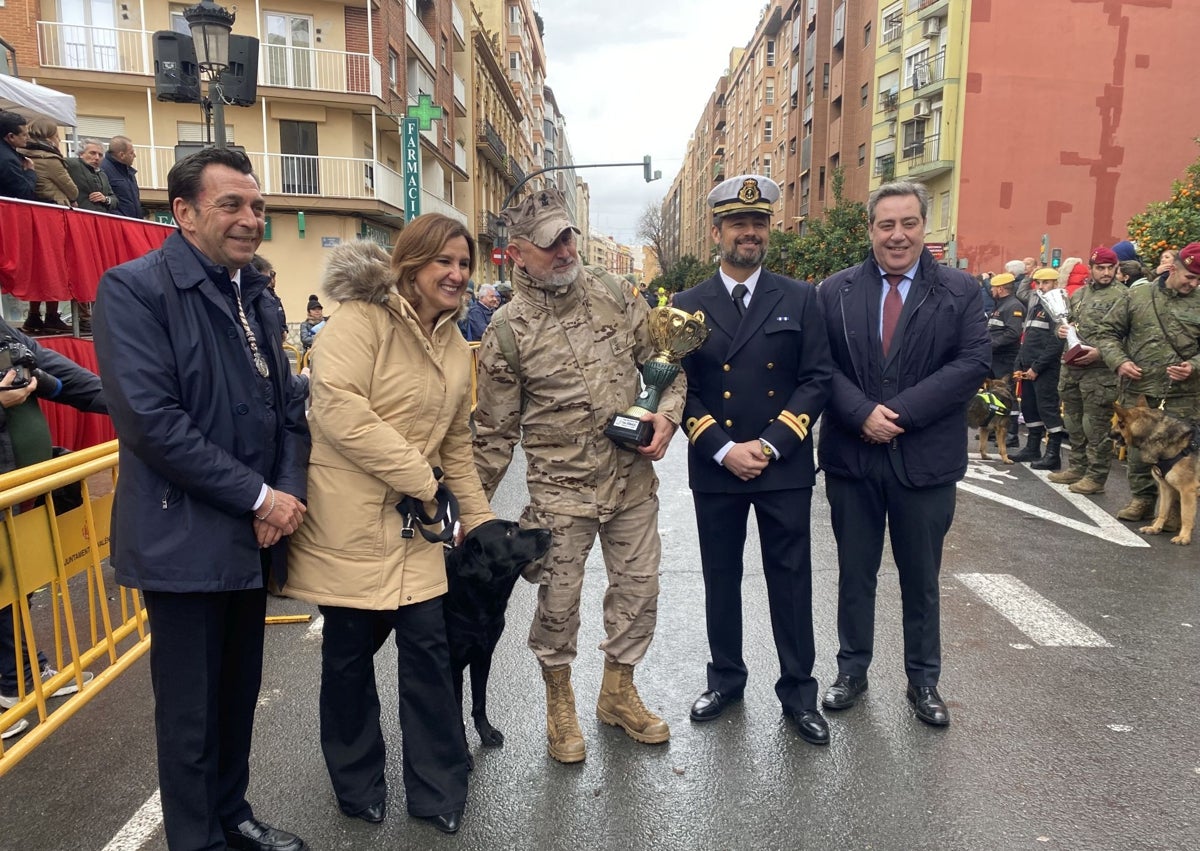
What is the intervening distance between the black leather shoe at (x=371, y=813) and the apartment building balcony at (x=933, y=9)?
1394 inches

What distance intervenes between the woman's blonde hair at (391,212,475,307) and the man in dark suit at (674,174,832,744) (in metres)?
1.16

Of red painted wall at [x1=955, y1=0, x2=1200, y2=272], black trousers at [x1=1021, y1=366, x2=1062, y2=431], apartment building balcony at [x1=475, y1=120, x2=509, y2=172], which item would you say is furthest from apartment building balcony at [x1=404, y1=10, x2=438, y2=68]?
black trousers at [x1=1021, y1=366, x2=1062, y2=431]

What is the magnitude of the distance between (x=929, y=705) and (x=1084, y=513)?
474 cm

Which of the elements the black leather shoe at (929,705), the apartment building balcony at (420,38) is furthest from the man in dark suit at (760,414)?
the apartment building balcony at (420,38)

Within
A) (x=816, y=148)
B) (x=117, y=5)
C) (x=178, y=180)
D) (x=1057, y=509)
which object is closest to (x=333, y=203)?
(x=117, y=5)

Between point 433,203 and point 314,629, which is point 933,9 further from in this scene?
point 314,629

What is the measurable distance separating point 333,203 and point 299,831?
26312 mm

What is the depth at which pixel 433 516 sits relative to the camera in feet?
9.18

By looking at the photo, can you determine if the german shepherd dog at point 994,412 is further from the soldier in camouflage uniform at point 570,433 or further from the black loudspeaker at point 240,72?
the black loudspeaker at point 240,72

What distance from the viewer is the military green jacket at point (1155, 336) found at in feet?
21.2

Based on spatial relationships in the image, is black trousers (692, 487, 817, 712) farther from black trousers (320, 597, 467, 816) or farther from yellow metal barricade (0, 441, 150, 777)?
yellow metal barricade (0, 441, 150, 777)

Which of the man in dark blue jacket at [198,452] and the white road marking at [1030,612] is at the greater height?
the man in dark blue jacket at [198,452]

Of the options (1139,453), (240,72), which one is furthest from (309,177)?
(1139,453)

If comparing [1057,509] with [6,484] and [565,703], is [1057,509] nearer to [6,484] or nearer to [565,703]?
[565,703]
